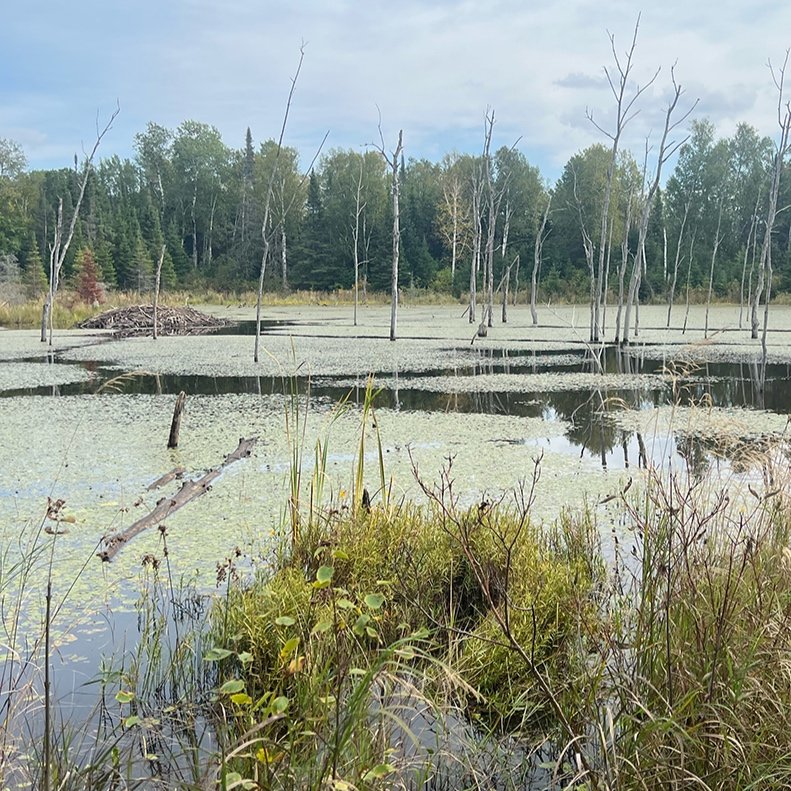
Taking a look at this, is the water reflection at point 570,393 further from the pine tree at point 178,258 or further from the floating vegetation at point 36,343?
the pine tree at point 178,258

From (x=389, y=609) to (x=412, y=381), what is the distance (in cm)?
918

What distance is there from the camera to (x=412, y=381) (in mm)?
12422

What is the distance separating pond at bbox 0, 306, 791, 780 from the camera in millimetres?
3951

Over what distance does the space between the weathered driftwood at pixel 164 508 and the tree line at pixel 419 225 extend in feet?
110

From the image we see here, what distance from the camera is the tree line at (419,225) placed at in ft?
137

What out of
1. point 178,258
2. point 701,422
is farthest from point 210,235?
point 701,422

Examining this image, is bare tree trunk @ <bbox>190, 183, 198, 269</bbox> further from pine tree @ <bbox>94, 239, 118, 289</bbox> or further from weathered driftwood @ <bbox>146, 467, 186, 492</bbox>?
weathered driftwood @ <bbox>146, 467, 186, 492</bbox>

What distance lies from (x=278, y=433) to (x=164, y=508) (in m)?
2.96

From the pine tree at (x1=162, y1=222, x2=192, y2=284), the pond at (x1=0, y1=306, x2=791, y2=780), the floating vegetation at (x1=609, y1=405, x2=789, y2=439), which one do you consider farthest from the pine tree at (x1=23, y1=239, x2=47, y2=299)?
the floating vegetation at (x1=609, y1=405, x2=789, y2=439)

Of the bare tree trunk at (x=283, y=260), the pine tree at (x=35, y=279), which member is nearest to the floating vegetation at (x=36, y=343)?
the pine tree at (x=35, y=279)

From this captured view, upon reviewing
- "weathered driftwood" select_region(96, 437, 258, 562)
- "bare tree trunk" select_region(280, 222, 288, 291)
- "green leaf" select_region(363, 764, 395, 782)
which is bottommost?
"weathered driftwood" select_region(96, 437, 258, 562)

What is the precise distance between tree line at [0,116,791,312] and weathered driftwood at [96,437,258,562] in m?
33.7

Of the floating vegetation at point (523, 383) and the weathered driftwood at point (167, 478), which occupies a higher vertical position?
the floating vegetation at point (523, 383)

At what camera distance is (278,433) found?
791 cm
